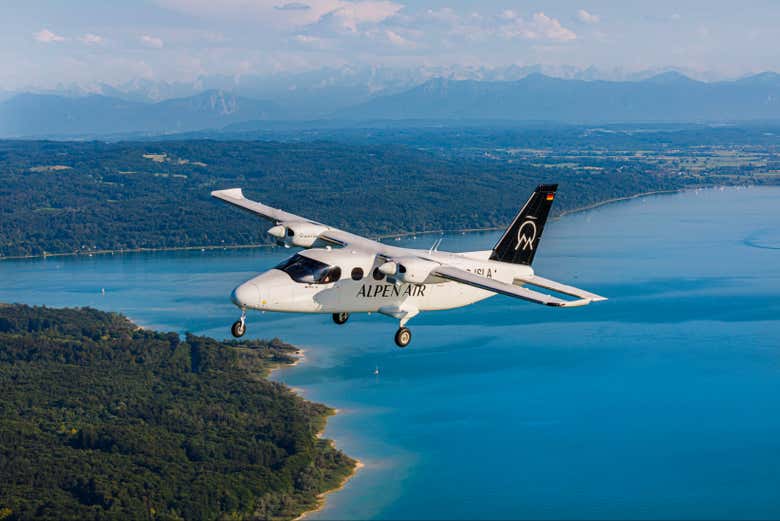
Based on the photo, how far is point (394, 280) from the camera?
1160 inches

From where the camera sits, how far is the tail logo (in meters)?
33.8

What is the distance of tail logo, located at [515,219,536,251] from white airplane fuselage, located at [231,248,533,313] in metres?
2.14

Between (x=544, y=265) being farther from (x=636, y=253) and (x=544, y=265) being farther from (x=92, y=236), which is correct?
(x=92, y=236)

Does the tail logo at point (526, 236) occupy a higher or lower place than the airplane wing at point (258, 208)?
lower

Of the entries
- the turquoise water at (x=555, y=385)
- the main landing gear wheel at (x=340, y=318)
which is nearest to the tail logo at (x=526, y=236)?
the main landing gear wheel at (x=340, y=318)

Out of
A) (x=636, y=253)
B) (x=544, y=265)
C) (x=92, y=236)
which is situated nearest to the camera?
(x=544, y=265)

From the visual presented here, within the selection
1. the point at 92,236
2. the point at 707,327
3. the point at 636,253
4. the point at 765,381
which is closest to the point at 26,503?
the point at 765,381

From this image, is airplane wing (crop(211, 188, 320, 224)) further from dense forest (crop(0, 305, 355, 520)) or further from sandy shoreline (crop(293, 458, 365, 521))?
sandy shoreline (crop(293, 458, 365, 521))

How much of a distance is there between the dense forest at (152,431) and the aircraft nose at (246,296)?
130 ft

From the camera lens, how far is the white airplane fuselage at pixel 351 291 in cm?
2916

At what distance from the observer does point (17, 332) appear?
383 ft

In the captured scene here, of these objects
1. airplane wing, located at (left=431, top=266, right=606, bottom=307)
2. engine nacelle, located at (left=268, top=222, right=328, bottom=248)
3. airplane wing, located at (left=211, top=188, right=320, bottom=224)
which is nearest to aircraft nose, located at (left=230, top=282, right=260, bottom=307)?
airplane wing, located at (left=431, top=266, right=606, bottom=307)

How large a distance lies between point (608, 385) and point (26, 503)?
176 ft

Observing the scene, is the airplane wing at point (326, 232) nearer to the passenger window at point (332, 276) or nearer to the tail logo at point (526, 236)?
the passenger window at point (332, 276)
